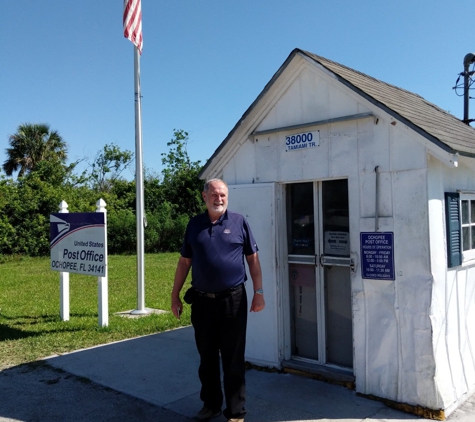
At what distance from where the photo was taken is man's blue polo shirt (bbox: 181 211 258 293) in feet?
13.2

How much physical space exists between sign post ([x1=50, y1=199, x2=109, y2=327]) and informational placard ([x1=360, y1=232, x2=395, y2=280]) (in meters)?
4.68

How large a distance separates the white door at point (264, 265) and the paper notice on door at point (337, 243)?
1.85 ft

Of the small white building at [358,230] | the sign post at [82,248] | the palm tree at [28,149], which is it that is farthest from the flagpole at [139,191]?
the palm tree at [28,149]

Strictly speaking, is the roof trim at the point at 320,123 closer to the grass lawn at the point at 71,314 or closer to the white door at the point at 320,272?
the white door at the point at 320,272

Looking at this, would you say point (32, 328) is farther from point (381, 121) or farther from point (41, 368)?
point (381, 121)

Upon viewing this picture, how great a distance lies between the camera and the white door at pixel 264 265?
206 inches

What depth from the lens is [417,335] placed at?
4.17 meters

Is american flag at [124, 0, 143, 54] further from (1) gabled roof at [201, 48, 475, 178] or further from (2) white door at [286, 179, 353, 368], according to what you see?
(2) white door at [286, 179, 353, 368]

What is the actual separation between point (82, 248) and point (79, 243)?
0.12m

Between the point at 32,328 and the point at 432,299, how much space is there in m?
6.73

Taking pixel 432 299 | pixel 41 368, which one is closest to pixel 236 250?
pixel 432 299

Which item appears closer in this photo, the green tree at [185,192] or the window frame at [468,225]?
the window frame at [468,225]

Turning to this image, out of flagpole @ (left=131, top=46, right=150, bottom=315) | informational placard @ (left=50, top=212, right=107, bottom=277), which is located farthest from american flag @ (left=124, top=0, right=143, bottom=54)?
informational placard @ (left=50, top=212, right=107, bottom=277)

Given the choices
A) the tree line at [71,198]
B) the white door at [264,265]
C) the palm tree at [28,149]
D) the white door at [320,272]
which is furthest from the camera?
the palm tree at [28,149]
